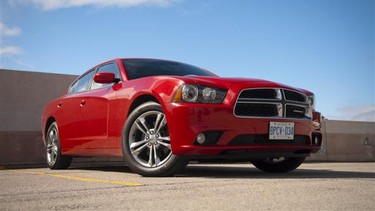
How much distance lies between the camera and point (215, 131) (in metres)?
4.65

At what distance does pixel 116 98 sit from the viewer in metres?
5.59

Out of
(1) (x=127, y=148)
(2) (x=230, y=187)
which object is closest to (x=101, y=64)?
(1) (x=127, y=148)

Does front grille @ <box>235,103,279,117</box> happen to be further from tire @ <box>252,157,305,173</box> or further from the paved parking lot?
tire @ <box>252,157,305,173</box>

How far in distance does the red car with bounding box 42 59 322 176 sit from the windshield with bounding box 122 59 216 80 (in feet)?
0.04

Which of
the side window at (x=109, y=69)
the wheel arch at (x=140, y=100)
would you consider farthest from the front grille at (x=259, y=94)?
the side window at (x=109, y=69)

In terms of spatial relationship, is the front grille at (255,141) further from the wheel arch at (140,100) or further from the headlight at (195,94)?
the wheel arch at (140,100)

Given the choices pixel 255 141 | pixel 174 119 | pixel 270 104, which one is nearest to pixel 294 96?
pixel 270 104

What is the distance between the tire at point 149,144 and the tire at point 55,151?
2.32m

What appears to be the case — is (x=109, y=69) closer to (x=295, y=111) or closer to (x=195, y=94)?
(x=195, y=94)

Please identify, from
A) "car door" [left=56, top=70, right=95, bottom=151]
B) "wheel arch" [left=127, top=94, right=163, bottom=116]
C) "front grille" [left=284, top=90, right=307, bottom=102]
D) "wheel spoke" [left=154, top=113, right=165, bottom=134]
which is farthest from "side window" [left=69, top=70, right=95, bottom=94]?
"front grille" [left=284, top=90, right=307, bottom=102]

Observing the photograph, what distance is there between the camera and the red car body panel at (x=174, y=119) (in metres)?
4.61

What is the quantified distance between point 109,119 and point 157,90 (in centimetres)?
106

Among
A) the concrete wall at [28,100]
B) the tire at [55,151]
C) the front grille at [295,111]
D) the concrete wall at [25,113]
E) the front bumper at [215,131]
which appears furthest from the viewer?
the concrete wall at [28,100]

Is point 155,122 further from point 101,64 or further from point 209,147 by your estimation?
point 101,64
